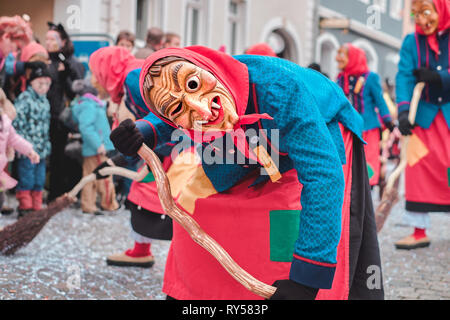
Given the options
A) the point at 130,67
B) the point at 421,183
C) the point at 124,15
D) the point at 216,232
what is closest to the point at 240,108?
the point at 216,232

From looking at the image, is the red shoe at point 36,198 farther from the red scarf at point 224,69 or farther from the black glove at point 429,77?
the red scarf at point 224,69

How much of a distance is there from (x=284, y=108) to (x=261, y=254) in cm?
58

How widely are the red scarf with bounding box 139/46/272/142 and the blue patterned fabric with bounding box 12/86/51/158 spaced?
14.0ft

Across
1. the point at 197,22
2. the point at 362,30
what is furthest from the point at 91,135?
the point at 362,30

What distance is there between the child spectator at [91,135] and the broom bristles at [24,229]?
181 centimetres

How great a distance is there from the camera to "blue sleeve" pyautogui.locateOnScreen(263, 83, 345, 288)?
183 cm

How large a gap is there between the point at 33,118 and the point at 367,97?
11.0 ft

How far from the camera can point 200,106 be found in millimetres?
1826

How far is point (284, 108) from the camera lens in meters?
1.88

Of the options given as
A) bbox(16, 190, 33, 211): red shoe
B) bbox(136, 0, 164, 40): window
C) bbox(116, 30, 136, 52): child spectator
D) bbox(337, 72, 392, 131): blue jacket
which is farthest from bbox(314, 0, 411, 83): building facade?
bbox(16, 190, 33, 211): red shoe

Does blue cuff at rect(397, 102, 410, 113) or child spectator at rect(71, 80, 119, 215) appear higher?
blue cuff at rect(397, 102, 410, 113)

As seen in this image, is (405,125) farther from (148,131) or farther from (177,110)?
(177,110)

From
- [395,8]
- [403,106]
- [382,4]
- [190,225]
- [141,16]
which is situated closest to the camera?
[190,225]

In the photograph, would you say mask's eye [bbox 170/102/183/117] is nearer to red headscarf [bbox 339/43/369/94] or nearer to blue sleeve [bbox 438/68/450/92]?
blue sleeve [bbox 438/68/450/92]
